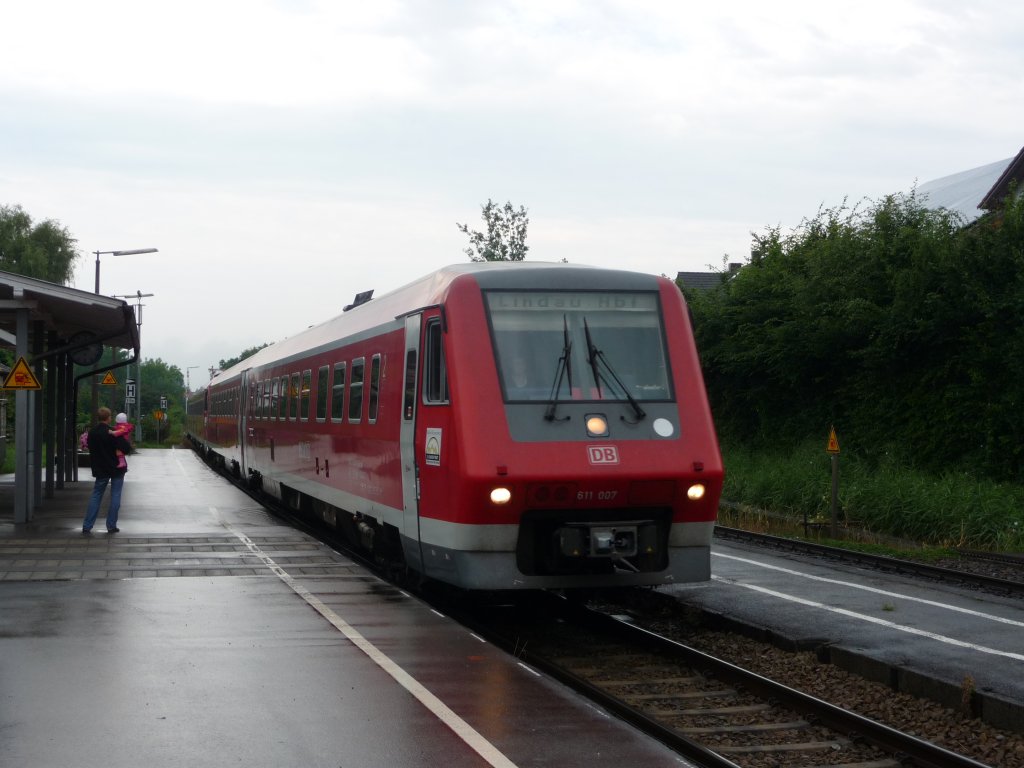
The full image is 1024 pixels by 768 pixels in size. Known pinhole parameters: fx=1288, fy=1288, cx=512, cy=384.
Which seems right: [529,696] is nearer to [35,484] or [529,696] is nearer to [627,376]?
[627,376]

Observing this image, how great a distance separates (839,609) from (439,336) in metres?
4.60

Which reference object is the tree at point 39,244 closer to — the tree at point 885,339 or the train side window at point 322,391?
the tree at point 885,339

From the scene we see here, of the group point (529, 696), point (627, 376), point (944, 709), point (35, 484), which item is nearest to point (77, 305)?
point (35, 484)

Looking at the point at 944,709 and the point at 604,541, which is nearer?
the point at 944,709

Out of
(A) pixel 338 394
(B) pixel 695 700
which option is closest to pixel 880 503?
(A) pixel 338 394

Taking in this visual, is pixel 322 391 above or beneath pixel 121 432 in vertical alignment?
above

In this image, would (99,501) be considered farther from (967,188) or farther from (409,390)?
(967,188)

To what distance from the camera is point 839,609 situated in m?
11.8

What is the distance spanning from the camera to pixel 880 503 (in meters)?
21.2

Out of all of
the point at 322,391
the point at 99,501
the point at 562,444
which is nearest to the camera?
the point at 562,444

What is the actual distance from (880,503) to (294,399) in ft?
32.1

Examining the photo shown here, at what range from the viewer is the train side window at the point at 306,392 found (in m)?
16.9

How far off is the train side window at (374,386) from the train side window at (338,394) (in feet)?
5.04

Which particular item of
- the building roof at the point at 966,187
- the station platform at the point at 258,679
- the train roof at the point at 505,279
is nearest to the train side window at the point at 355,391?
the train roof at the point at 505,279
